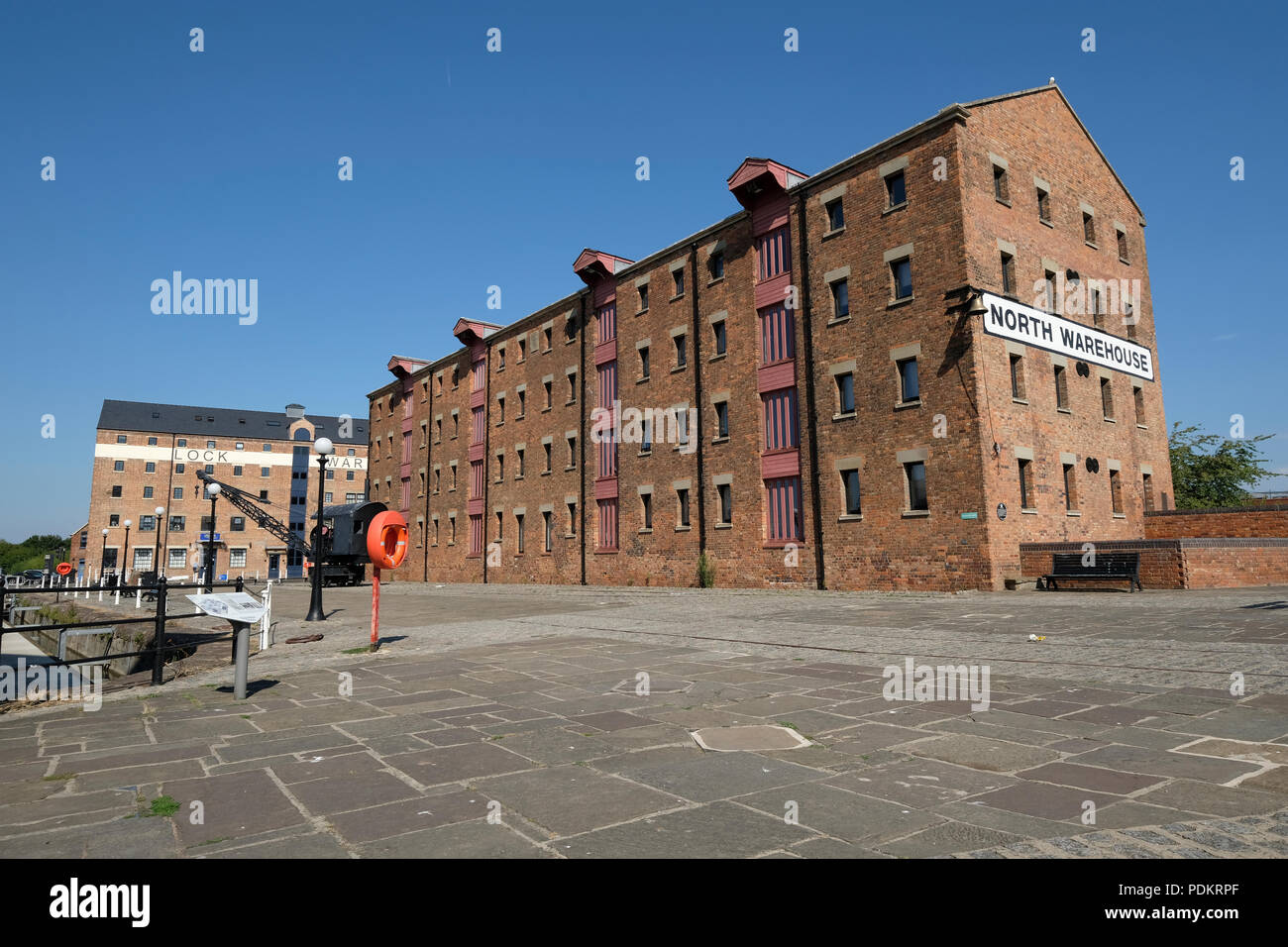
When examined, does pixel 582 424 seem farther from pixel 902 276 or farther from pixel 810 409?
pixel 902 276

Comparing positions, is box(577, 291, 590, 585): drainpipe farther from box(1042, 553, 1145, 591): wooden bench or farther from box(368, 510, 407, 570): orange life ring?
box(368, 510, 407, 570): orange life ring

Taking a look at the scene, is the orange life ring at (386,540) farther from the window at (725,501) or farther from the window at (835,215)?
the window at (835,215)

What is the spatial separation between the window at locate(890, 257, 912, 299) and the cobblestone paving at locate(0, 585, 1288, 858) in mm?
12469

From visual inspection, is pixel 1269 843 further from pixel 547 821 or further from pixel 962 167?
pixel 962 167

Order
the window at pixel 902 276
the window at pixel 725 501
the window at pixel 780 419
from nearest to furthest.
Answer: the window at pixel 902 276, the window at pixel 780 419, the window at pixel 725 501

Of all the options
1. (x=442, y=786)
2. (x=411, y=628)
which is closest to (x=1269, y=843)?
(x=442, y=786)

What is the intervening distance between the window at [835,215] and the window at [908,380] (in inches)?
185

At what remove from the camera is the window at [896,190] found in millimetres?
19891

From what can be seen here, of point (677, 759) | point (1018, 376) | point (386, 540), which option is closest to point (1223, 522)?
point (1018, 376)

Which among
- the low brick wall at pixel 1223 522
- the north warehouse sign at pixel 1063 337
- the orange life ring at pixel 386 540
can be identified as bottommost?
the orange life ring at pixel 386 540

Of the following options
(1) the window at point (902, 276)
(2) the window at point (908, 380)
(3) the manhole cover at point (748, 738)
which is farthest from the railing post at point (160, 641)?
(1) the window at point (902, 276)

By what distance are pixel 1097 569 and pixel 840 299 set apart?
32.0 feet

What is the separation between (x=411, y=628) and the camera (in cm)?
1366

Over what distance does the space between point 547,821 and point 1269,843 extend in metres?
3.01
